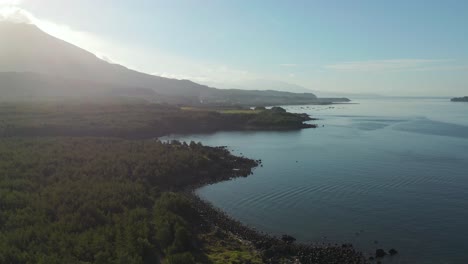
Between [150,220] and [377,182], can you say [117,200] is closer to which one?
[150,220]

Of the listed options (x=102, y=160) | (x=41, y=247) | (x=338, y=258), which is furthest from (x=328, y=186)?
(x=41, y=247)

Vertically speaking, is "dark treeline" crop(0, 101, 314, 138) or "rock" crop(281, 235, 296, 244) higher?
"dark treeline" crop(0, 101, 314, 138)

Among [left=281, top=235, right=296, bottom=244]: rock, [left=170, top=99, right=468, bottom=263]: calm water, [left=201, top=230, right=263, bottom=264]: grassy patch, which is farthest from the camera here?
[left=170, top=99, right=468, bottom=263]: calm water

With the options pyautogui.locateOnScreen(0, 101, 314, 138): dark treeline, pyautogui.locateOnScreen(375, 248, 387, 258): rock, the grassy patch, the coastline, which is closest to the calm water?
pyautogui.locateOnScreen(375, 248, 387, 258): rock

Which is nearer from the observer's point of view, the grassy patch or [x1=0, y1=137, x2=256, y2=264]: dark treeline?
[x1=0, y1=137, x2=256, y2=264]: dark treeline

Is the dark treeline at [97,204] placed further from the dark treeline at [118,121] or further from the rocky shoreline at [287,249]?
the dark treeline at [118,121]

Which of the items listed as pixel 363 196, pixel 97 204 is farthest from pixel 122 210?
pixel 363 196

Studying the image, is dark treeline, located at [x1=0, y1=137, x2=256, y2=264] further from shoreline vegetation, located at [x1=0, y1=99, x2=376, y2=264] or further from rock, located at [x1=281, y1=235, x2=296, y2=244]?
rock, located at [x1=281, y1=235, x2=296, y2=244]
